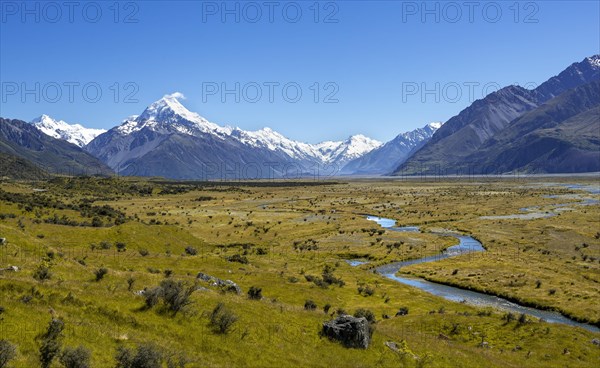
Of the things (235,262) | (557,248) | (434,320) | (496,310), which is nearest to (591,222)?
(557,248)

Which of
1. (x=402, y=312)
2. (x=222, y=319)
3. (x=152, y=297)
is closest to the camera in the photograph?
(x=222, y=319)

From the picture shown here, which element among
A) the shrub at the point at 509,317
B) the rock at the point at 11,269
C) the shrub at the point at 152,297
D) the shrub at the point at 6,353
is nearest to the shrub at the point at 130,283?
the shrub at the point at 152,297

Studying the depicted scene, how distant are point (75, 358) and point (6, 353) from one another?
7.54 feet

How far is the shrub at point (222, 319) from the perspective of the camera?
2375 cm

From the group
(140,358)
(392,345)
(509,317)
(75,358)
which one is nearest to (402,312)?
(509,317)

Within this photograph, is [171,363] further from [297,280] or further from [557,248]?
[557,248]

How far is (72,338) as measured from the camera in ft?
60.5

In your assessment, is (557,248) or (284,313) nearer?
(284,313)

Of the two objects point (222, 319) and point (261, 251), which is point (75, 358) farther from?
point (261, 251)

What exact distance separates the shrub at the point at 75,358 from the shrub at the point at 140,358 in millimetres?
1407

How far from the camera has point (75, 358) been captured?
1602cm

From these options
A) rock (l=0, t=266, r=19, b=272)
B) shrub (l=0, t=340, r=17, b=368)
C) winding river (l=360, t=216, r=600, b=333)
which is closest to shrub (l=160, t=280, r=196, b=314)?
shrub (l=0, t=340, r=17, b=368)

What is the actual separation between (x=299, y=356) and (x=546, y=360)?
68.4ft

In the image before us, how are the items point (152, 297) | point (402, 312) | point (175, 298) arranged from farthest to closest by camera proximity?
point (402, 312), point (175, 298), point (152, 297)
